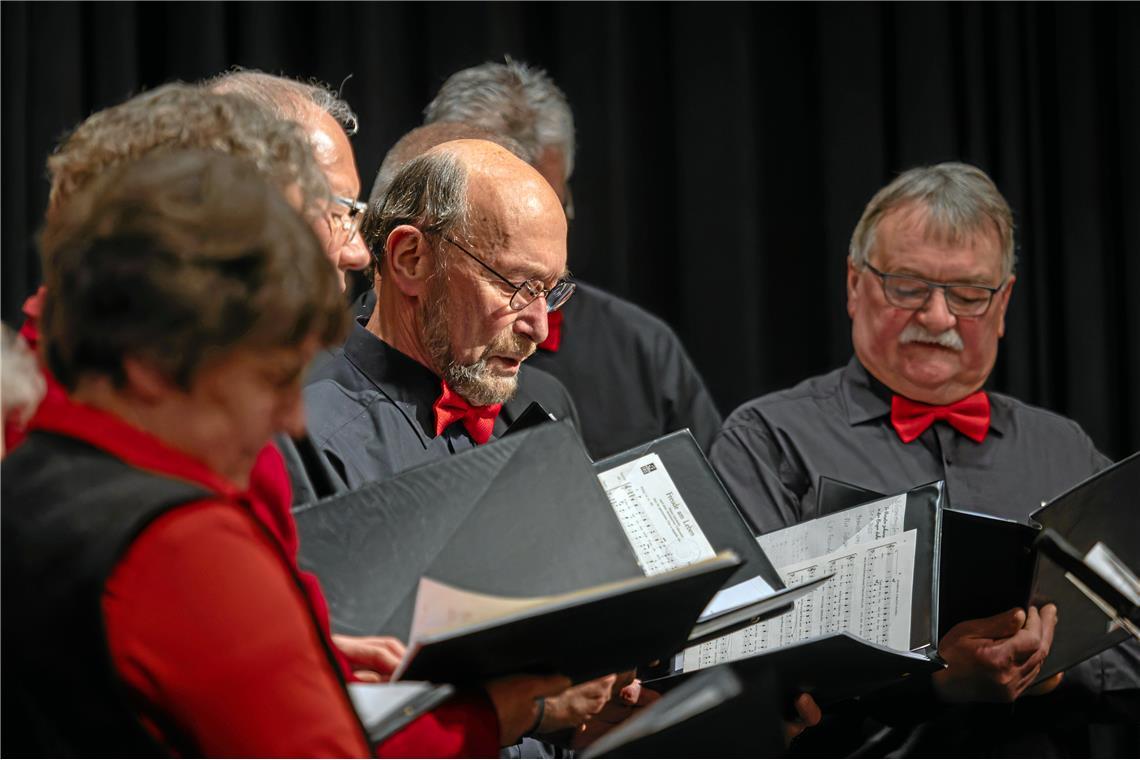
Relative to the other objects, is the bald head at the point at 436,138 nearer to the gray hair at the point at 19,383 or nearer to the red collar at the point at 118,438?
the gray hair at the point at 19,383

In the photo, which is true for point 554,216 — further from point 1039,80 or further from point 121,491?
point 1039,80

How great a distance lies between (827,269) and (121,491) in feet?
10.3

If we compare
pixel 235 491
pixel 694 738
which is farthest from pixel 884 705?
pixel 235 491

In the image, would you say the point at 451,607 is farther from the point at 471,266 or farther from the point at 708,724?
the point at 471,266

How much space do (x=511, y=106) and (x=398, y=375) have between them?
1.31m

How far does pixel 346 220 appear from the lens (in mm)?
2254

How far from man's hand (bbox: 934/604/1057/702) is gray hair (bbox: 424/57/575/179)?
1.62 m

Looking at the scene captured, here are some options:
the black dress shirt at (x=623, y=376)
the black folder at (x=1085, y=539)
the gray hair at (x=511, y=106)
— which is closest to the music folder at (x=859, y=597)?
the black folder at (x=1085, y=539)

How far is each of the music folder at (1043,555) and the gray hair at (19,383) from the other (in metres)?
1.28

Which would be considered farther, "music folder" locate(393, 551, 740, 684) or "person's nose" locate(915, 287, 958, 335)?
"person's nose" locate(915, 287, 958, 335)

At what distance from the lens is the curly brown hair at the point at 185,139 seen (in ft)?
3.83

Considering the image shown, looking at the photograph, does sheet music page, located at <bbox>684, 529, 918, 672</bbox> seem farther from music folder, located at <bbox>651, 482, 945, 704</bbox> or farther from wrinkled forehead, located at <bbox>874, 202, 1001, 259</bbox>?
wrinkled forehead, located at <bbox>874, 202, 1001, 259</bbox>

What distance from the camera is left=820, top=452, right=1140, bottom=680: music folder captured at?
78.4 inches

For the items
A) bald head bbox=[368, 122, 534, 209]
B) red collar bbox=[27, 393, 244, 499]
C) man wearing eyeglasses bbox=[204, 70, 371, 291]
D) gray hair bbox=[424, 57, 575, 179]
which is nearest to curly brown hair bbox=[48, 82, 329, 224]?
red collar bbox=[27, 393, 244, 499]
